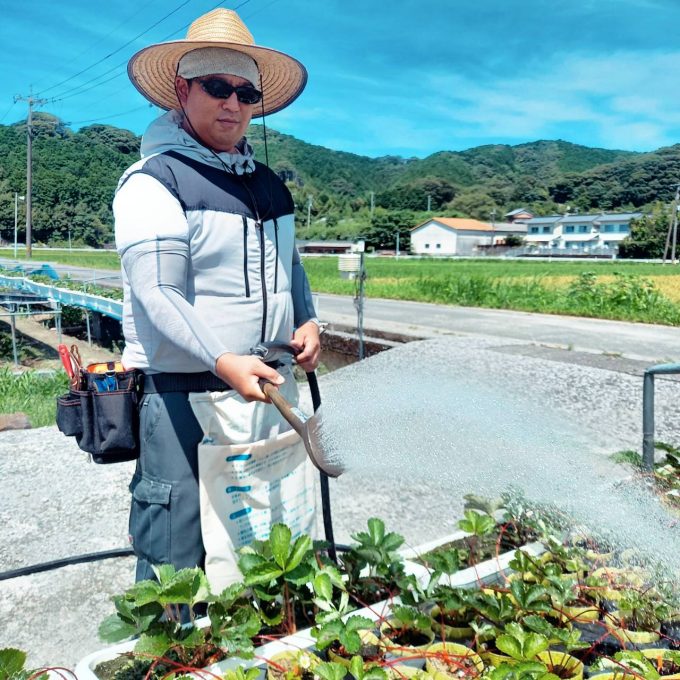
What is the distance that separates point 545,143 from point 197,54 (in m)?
174

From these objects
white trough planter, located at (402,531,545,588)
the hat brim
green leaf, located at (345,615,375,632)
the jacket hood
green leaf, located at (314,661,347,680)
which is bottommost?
white trough planter, located at (402,531,545,588)

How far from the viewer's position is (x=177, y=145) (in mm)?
1537

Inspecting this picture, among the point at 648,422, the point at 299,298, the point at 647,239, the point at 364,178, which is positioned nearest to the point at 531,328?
the point at 648,422

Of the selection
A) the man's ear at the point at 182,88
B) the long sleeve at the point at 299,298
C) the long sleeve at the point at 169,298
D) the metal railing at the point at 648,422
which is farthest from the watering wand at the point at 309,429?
the metal railing at the point at 648,422

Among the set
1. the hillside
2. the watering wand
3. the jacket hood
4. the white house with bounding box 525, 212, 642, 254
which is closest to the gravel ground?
the watering wand

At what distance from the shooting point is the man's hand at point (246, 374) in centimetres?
128

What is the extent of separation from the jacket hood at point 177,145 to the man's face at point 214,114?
0.09 feet

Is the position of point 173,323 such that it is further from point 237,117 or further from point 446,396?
point 446,396

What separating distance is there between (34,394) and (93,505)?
4.04 m

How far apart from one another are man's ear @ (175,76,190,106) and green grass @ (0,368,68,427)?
13.4ft

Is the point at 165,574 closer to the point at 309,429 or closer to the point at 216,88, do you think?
the point at 309,429

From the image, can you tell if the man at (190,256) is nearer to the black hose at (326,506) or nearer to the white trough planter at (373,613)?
the black hose at (326,506)

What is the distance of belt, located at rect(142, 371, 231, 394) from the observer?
1528 mm

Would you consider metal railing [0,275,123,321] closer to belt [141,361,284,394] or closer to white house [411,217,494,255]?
belt [141,361,284,394]
